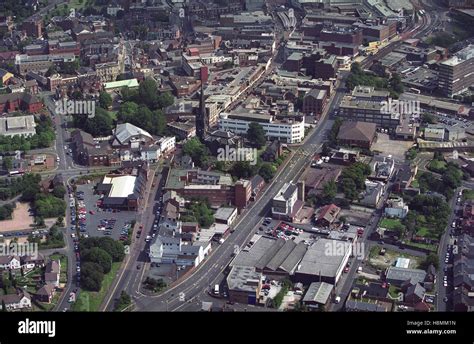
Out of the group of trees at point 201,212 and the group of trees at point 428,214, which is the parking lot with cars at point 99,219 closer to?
the group of trees at point 201,212

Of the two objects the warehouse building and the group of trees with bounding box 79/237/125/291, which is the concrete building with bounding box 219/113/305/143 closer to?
the warehouse building

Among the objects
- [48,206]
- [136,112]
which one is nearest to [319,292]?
[48,206]

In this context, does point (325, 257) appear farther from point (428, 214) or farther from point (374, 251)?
point (428, 214)

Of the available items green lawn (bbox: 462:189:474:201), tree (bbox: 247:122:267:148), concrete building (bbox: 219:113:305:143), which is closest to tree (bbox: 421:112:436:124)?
concrete building (bbox: 219:113:305:143)

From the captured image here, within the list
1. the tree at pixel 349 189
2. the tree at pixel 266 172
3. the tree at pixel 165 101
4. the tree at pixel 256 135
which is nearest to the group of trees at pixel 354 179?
A: the tree at pixel 349 189

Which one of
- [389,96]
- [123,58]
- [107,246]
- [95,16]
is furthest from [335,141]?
[95,16]

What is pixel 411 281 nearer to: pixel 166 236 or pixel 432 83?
pixel 166 236
